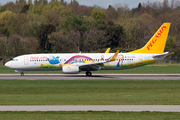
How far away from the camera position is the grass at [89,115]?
1413 cm

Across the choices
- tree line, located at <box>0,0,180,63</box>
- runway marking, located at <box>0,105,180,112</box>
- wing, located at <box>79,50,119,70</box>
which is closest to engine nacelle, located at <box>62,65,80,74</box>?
wing, located at <box>79,50,119,70</box>

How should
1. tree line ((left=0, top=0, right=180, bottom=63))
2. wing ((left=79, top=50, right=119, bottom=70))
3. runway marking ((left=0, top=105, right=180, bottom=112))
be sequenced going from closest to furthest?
1. runway marking ((left=0, top=105, right=180, bottom=112))
2. wing ((left=79, top=50, right=119, bottom=70))
3. tree line ((left=0, top=0, right=180, bottom=63))

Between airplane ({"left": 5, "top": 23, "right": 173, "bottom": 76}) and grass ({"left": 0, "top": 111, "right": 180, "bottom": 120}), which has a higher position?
airplane ({"left": 5, "top": 23, "right": 173, "bottom": 76})

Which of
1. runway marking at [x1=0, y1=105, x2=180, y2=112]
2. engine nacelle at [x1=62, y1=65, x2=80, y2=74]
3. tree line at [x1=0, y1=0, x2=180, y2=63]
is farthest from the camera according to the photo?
tree line at [x1=0, y1=0, x2=180, y2=63]

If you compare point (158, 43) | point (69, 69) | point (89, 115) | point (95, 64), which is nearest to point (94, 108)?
point (89, 115)

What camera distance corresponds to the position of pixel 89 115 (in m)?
14.8

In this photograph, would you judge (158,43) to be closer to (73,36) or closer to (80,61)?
(80,61)

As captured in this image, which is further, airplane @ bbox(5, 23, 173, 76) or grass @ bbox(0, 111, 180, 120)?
airplane @ bbox(5, 23, 173, 76)

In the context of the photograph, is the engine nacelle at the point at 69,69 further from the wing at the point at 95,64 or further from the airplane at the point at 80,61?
the airplane at the point at 80,61

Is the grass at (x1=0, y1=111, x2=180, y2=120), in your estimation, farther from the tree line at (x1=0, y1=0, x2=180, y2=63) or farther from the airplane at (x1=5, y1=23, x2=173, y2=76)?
the tree line at (x1=0, y1=0, x2=180, y2=63)

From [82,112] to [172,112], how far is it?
487 centimetres

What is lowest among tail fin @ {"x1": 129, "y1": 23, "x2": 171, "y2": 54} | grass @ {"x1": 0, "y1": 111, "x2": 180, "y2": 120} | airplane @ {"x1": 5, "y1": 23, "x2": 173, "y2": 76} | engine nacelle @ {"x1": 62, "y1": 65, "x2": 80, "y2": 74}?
grass @ {"x1": 0, "y1": 111, "x2": 180, "y2": 120}

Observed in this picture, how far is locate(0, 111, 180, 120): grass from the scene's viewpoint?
556 inches

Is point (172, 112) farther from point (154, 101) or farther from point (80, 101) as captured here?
point (80, 101)
